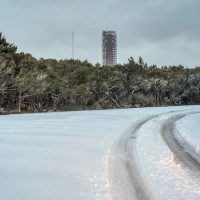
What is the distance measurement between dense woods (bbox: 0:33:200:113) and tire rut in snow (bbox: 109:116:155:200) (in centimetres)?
2184

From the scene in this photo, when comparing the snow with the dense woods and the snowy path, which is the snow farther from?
the dense woods

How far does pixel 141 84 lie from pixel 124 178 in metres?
43.2

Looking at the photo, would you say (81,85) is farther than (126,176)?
Yes


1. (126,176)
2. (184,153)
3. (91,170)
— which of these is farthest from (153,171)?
(184,153)

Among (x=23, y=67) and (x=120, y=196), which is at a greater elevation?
(x=23, y=67)

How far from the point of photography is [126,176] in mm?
7652

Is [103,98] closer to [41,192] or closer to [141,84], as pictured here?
[141,84]

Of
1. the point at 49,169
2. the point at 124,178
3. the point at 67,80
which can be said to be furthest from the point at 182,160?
the point at 67,80

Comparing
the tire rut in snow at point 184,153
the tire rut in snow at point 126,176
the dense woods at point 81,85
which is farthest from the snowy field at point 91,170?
the dense woods at point 81,85

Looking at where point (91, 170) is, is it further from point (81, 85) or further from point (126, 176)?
point (81, 85)

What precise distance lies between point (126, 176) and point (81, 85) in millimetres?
35197

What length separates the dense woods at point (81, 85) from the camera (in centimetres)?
3381

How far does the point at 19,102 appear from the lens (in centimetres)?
3397

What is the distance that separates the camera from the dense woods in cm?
3381
